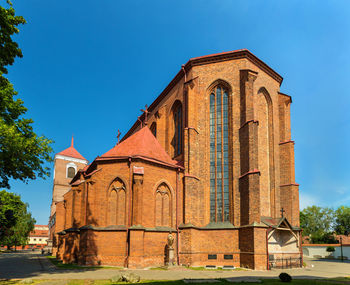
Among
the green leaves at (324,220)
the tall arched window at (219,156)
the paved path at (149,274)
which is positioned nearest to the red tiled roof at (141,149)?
the tall arched window at (219,156)

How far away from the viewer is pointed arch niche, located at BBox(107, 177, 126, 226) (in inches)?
784

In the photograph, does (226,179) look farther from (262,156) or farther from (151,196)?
(151,196)

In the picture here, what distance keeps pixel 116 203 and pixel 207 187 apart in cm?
677

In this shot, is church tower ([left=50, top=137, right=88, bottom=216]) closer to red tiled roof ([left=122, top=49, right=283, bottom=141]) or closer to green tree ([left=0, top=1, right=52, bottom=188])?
red tiled roof ([left=122, top=49, right=283, bottom=141])

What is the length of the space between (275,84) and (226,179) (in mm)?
9910

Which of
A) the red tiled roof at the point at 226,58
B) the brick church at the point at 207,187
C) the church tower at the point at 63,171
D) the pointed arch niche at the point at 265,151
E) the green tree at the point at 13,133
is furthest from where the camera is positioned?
the church tower at the point at 63,171

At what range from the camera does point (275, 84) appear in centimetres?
2591

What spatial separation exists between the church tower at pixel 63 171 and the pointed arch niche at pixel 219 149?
40.1m

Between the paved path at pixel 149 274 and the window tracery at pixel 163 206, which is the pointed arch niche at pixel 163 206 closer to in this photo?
the window tracery at pixel 163 206

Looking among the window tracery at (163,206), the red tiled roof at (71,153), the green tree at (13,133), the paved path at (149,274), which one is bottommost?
the paved path at (149,274)

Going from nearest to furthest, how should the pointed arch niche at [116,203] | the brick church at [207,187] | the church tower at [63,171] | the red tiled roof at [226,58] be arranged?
the brick church at [207,187] < the pointed arch niche at [116,203] < the red tiled roof at [226,58] < the church tower at [63,171]

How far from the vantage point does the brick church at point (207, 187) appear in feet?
63.3

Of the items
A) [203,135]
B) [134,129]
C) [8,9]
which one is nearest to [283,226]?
[203,135]

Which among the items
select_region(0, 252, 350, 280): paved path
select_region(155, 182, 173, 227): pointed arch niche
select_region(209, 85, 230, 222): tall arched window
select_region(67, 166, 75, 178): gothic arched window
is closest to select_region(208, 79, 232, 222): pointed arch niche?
select_region(209, 85, 230, 222): tall arched window
